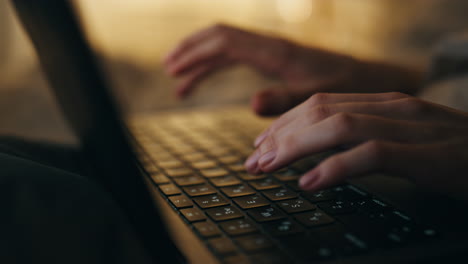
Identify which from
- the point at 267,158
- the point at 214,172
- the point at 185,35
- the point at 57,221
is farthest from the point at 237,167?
the point at 185,35

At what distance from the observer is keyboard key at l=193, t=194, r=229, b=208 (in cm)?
35

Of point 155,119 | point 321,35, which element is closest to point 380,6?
point 321,35

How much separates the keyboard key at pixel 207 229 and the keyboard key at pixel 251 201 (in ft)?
0.13

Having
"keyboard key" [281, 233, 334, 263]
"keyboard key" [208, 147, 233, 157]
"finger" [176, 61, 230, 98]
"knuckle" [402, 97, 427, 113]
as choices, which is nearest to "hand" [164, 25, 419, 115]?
"finger" [176, 61, 230, 98]

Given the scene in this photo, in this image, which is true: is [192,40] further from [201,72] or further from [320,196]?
[320,196]

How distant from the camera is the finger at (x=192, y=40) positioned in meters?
0.67

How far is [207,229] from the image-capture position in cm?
30

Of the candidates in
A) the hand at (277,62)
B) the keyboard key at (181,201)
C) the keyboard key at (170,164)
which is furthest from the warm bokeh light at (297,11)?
the keyboard key at (181,201)

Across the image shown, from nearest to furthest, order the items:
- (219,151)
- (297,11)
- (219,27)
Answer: (219,151) → (219,27) → (297,11)

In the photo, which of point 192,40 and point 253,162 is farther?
point 192,40

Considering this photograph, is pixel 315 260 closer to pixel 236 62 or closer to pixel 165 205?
pixel 165 205

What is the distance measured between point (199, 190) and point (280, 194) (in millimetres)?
73

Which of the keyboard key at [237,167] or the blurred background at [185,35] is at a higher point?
the blurred background at [185,35]

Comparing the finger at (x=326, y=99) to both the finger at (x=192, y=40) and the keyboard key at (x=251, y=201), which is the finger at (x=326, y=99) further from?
the finger at (x=192, y=40)
